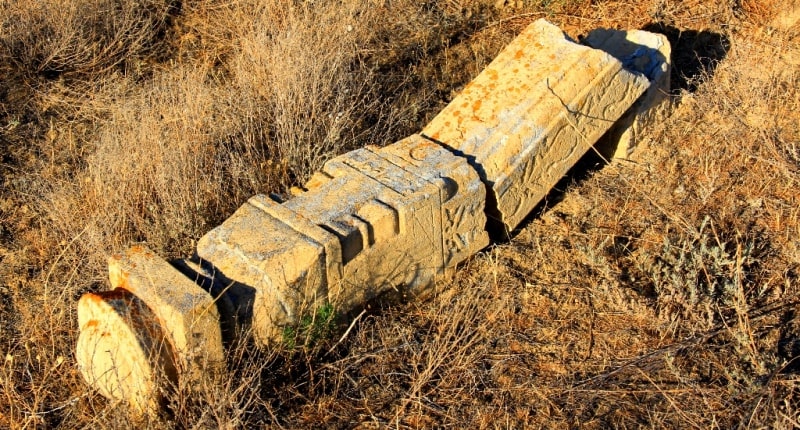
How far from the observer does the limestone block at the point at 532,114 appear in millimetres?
4277

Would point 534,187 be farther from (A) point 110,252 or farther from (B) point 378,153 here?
(A) point 110,252

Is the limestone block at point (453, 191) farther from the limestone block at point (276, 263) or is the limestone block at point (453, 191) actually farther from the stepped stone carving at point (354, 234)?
the limestone block at point (276, 263)

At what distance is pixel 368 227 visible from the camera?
Answer: 3.71 meters

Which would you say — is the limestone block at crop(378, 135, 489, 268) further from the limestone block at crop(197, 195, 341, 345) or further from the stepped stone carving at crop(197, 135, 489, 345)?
the limestone block at crop(197, 195, 341, 345)

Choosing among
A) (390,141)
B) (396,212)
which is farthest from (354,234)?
(390,141)

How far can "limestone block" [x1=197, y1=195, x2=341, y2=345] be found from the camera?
3.52 m

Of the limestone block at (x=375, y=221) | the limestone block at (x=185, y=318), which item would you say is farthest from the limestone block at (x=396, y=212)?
the limestone block at (x=185, y=318)

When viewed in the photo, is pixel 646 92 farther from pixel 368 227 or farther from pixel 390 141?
pixel 368 227

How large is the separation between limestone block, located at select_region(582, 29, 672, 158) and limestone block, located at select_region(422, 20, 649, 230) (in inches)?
10.2

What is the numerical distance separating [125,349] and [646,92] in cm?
317

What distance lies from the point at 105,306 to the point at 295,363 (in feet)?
2.68

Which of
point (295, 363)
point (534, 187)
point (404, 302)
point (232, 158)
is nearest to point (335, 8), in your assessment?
point (232, 158)

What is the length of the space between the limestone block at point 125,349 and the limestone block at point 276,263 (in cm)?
39

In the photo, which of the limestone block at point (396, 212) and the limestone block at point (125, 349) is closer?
the limestone block at point (125, 349)
